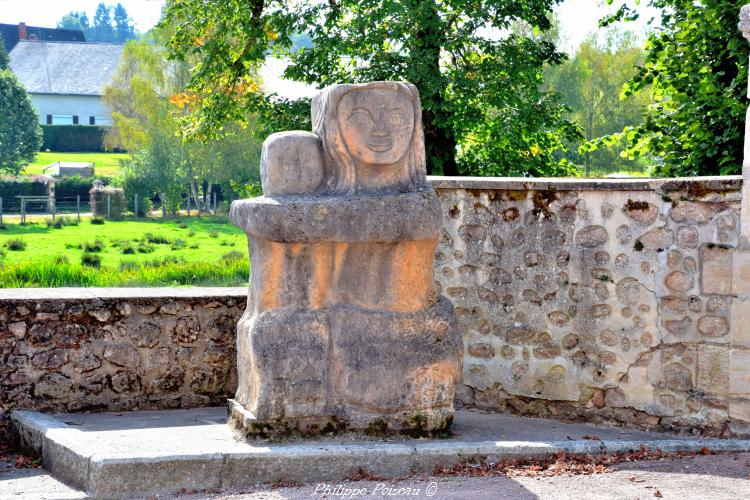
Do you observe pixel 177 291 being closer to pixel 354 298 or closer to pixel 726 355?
pixel 354 298

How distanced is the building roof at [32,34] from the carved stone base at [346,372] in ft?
253

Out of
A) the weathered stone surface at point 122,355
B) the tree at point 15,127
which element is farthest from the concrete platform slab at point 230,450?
the tree at point 15,127

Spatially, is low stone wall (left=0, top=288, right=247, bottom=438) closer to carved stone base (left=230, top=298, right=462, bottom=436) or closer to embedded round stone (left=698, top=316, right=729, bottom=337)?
carved stone base (left=230, top=298, right=462, bottom=436)

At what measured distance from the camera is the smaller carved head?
6.06m

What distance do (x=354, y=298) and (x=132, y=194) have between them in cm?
3879

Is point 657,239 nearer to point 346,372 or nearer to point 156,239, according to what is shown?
point 346,372

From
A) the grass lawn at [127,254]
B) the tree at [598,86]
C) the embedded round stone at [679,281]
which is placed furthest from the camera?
the tree at [598,86]

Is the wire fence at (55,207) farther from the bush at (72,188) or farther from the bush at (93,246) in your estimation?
the bush at (93,246)

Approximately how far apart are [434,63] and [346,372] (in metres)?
9.89

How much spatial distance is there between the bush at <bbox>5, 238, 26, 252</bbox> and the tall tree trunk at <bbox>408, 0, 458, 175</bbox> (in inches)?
706

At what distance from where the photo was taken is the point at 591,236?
708cm

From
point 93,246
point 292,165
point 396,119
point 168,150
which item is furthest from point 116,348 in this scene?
point 168,150

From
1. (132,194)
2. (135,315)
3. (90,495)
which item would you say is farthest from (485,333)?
(132,194)

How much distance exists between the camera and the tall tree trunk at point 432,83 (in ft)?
49.0
